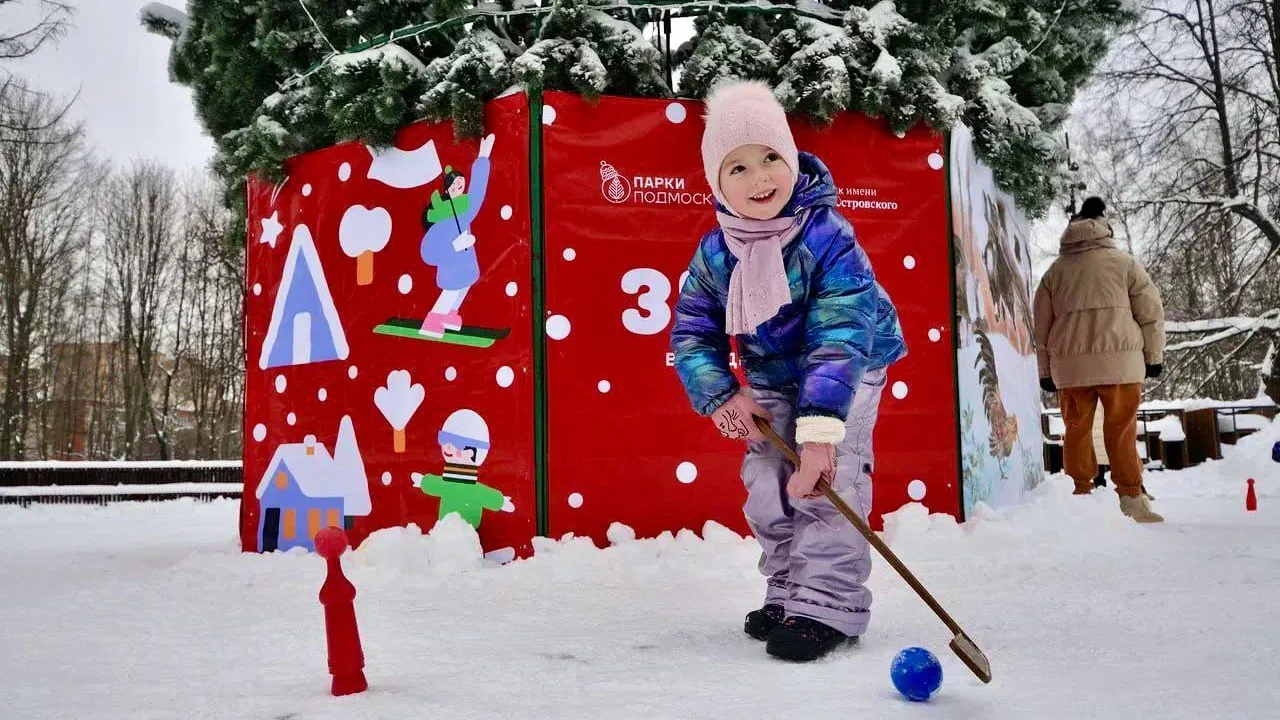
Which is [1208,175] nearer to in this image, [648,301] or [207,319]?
[648,301]

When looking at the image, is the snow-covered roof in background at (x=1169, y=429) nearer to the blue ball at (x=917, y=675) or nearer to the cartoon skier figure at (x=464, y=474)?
the cartoon skier figure at (x=464, y=474)

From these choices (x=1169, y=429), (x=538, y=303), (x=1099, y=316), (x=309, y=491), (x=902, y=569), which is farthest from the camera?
(x=1169, y=429)

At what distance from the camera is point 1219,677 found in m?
2.37

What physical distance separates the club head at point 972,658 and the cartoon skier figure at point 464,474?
9.63ft

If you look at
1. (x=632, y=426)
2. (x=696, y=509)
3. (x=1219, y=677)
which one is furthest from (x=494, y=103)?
(x=1219, y=677)

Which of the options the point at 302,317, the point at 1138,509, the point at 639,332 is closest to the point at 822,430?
the point at 639,332

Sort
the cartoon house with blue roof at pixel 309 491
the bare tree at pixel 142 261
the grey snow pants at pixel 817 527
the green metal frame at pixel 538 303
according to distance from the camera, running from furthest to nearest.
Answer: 1. the bare tree at pixel 142 261
2. the cartoon house with blue roof at pixel 309 491
3. the green metal frame at pixel 538 303
4. the grey snow pants at pixel 817 527

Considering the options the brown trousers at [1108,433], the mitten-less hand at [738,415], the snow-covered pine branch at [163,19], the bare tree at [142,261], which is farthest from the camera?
the bare tree at [142,261]

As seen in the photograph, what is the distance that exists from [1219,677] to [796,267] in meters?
1.56

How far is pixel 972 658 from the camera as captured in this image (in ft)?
7.81

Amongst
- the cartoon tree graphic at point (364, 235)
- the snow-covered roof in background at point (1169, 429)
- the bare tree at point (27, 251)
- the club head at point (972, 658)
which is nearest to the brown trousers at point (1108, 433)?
the club head at point (972, 658)

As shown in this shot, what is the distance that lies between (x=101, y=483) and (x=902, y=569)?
45.9 feet

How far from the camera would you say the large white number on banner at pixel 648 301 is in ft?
16.9

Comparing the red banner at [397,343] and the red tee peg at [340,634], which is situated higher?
the red banner at [397,343]
